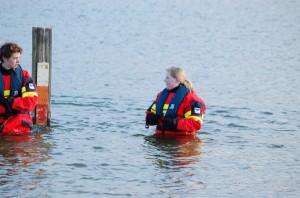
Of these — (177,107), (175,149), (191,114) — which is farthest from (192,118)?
(175,149)

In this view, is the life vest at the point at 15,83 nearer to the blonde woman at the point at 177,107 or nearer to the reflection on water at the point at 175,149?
the blonde woman at the point at 177,107

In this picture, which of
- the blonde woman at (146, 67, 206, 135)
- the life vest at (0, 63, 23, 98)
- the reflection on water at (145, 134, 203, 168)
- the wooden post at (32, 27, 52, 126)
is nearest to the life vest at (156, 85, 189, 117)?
the blonde woman at (146, 67, 206, 135)

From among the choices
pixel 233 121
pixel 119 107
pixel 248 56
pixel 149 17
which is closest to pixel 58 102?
pixel 119 107

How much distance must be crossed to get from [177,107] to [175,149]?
2.09 ft

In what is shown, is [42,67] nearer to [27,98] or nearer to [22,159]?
[27,98]

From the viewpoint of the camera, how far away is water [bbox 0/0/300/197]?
11.1 metres

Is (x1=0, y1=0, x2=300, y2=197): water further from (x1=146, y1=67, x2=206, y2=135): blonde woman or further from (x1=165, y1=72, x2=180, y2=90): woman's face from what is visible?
(x1=165, y1=72, x2=180, y2=90): woman's face

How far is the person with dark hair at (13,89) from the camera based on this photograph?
41.1ft

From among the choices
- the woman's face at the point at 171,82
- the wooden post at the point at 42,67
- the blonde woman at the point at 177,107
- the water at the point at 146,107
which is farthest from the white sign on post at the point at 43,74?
the woman's face at the point at 171,82

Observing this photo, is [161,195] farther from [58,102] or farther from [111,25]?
[111,25]

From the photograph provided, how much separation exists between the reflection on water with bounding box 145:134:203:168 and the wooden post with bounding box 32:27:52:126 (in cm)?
166

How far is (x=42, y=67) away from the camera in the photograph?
13570 mm

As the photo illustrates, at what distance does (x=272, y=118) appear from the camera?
15922 mm

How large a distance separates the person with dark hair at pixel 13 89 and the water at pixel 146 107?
A: 0.37m
